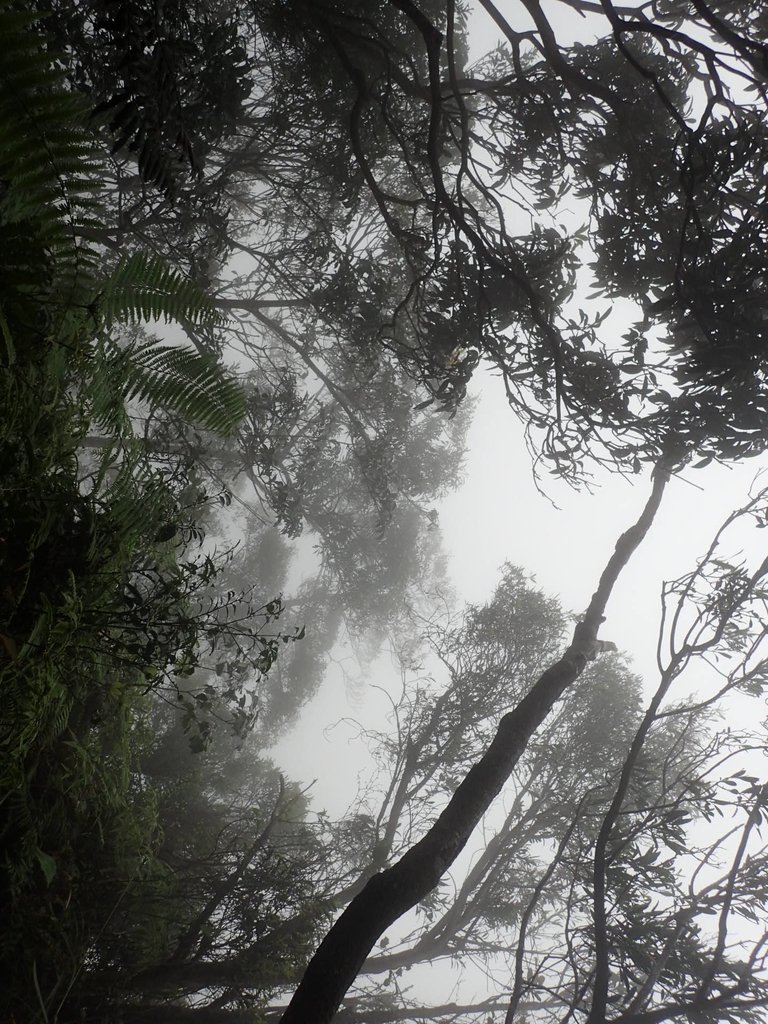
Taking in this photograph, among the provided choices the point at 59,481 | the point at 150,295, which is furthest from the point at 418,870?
the point at 150,295

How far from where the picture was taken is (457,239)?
4621 millimetres

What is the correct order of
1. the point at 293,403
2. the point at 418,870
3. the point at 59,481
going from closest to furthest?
1. the point at 59,481
2. the point at 418,870
3. the point at 293,403

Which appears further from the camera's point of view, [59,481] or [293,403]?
[293,403]

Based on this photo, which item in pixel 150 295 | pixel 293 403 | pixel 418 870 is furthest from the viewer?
pixel 293 403

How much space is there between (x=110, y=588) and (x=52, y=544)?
25 cm

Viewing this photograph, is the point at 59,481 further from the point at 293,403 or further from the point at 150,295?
the point at 293,403

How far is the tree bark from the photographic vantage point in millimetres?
3039

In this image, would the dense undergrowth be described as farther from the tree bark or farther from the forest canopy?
the tree bark

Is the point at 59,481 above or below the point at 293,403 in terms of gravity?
below

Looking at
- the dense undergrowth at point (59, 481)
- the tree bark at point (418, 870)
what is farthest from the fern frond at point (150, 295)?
the tree bark at point (418, 870)

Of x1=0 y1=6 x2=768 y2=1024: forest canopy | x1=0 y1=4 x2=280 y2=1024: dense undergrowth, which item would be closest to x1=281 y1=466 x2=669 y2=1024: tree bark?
x1=0 y1=6 x2=768 y2=1024: forest canopy

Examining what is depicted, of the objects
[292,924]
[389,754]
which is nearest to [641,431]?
[292,924]

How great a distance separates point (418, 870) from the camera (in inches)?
138

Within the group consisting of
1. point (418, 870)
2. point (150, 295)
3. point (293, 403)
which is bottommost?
point (418, 870)
